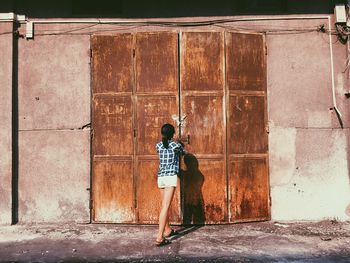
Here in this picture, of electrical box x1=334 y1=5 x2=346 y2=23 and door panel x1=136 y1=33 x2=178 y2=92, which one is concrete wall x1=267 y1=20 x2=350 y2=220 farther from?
door panel x1=136 y1=33 x2=178 y2=92

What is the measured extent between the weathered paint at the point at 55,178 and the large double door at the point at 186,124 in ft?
0.77

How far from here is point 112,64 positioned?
279 inches

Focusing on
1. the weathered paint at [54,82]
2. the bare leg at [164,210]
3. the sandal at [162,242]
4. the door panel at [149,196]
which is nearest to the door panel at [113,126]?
the weathered paint at [54,82]

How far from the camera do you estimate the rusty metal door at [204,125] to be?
22.4 feet

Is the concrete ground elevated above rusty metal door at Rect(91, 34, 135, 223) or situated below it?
below

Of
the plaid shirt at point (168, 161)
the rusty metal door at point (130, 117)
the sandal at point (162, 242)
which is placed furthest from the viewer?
the rusty metal door at point (130, 117)

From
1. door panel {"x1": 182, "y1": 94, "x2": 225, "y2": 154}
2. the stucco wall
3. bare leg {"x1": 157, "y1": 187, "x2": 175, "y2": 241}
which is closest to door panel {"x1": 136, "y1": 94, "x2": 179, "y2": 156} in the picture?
door panel {"x1": 182, "y1": 94, "x2": 225, "y2": 154}

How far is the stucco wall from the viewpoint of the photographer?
704cm

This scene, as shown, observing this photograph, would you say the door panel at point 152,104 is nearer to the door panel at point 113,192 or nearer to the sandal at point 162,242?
the door panel at point 113,192

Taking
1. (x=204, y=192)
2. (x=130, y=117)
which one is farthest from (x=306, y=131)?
(x=130, y=117)

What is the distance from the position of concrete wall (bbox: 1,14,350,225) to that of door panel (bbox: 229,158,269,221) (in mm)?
193

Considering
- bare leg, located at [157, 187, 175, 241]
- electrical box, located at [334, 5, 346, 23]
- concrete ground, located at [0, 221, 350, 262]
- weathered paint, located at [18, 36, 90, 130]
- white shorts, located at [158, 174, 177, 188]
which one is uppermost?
electrical box, located at [334, 5, 346, 23]

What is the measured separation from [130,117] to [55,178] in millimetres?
1793

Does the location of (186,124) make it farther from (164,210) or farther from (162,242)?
(162,242)
